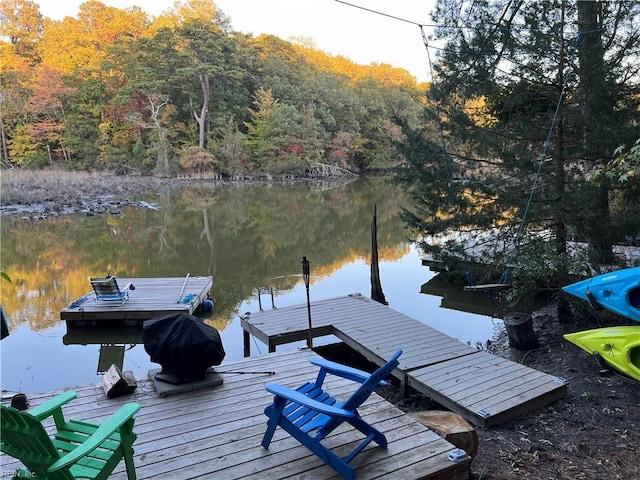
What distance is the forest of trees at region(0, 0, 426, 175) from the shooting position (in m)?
31.3

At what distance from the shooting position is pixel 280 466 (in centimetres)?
261

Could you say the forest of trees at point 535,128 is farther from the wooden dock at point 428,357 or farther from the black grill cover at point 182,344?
the black grill cover at point 182,344

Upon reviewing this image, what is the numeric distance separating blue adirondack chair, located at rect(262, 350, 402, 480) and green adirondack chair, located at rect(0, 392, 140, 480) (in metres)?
0.76

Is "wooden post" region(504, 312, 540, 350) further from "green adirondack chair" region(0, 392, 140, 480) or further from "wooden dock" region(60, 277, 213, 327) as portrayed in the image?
"wooden dock" region(60, 277, 213, 327)

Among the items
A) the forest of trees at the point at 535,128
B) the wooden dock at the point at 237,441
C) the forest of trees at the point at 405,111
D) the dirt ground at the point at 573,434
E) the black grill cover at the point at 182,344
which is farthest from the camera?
the forest of trees at the point at 405,111

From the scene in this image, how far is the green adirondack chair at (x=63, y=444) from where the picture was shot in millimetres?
1898

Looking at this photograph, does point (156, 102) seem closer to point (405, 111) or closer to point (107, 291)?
point (405, 111)

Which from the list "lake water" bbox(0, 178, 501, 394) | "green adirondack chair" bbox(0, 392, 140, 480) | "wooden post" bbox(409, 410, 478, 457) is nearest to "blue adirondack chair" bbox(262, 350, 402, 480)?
"wooden post" bbox(409, 410, 478, 457)

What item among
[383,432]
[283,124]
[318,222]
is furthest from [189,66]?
[383,432]

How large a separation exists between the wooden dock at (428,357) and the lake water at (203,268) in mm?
Answer: 683

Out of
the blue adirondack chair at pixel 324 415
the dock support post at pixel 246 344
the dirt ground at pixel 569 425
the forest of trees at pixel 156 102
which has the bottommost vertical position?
the dock support post at pixel 246 344

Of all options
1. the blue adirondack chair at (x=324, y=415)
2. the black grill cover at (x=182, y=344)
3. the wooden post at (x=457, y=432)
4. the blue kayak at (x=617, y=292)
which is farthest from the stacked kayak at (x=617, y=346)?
the black grill cover at (x=182, y=344)

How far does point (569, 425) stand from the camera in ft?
11.8

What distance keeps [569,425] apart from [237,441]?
246cm
